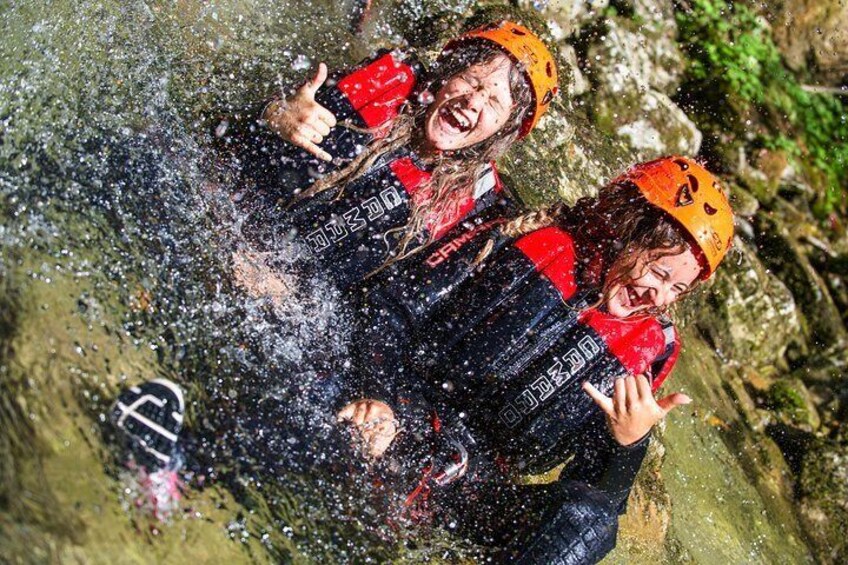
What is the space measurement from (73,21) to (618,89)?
4.37 m

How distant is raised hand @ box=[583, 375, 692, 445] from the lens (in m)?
3.40

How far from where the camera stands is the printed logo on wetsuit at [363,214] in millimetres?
3934

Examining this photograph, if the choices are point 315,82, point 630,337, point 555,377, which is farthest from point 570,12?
point 555,377

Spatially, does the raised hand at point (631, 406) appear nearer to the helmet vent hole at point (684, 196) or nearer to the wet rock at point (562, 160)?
the helmet vent hole at point (684, 196)

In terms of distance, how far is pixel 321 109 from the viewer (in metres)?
3.79

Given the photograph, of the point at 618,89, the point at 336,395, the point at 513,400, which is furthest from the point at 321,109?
the point at 618,89

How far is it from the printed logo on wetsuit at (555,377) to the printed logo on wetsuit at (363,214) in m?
1.14

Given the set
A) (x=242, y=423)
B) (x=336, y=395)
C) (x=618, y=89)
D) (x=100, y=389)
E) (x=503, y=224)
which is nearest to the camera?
(x=100, y=389)

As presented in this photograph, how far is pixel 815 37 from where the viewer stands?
8664 mm

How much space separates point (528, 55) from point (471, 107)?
17.2 inches

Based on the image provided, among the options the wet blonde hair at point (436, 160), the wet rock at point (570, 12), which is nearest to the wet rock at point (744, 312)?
the wet rock at point (570, 12)

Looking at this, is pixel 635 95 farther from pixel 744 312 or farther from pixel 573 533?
pixel 573 533

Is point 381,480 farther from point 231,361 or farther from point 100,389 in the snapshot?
point 100,389

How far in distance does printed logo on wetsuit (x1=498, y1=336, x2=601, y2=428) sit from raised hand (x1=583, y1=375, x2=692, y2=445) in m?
0.22
